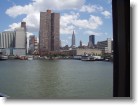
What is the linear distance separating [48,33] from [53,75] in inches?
24.5

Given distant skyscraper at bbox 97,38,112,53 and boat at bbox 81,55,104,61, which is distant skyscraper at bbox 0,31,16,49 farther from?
distant skyscraper at bbox 97,38,112,53

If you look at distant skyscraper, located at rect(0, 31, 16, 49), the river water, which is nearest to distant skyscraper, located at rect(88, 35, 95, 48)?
the river water

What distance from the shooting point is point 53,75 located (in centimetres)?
257

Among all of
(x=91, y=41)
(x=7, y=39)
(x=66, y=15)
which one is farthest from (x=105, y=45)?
(x=7, y=39)

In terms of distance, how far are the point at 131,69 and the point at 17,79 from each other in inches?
59.5

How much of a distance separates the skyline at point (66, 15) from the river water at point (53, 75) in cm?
31

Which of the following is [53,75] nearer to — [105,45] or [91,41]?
[91,41]

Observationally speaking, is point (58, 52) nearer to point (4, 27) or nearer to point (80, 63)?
point (80, 63)

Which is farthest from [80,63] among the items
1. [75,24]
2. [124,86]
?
[124,86]

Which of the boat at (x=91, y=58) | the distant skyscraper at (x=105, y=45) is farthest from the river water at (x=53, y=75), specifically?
the distant skyscraper at (x=105, y=45)

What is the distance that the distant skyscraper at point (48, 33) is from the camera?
2.18 meters

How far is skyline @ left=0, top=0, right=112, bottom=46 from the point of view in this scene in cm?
218

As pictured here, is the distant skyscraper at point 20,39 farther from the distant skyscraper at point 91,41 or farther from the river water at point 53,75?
the distant skyscraper at point 91,41

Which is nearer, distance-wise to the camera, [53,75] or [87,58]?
[87,58]
